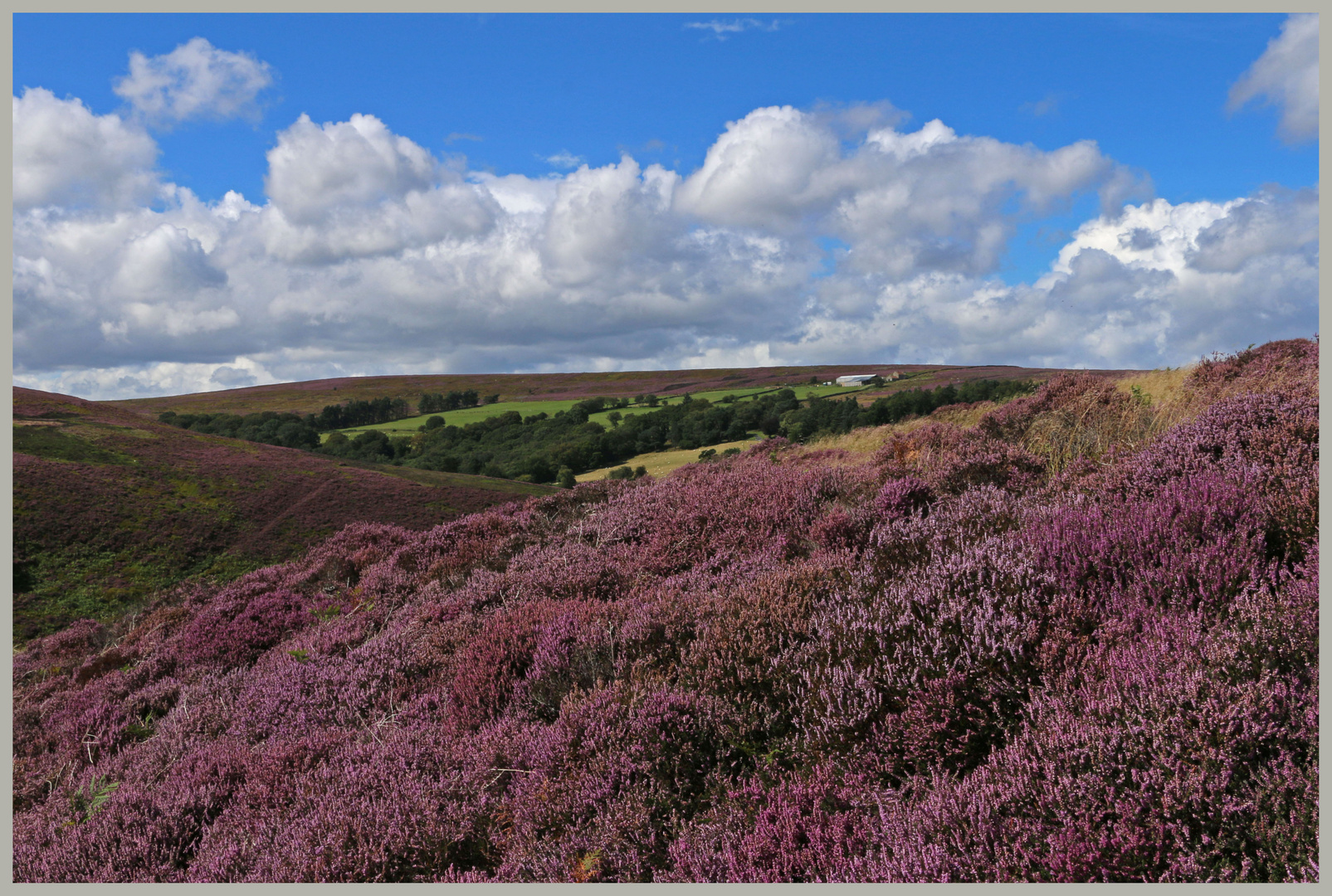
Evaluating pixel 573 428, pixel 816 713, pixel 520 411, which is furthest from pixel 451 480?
pixel 520 411

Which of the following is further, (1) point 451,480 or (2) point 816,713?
(1) point 451,480

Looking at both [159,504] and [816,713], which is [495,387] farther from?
[816,713]

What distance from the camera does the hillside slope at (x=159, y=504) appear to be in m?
14.4

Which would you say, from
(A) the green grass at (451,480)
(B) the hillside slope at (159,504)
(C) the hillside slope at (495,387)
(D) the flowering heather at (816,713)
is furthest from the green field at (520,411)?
(D) the flowering heather at (816,713)

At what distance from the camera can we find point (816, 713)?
9.94 ft

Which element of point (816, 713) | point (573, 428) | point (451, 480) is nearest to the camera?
point (816, 713)

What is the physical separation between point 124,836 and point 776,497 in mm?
5259

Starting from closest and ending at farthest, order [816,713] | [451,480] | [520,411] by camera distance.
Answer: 1. [816,713]
2. [451,480]
3. [520,411]

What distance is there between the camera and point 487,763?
3.55m

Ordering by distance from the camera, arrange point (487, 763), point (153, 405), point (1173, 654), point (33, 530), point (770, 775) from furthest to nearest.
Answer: point (153, 405), point (33, 530), point (487, 763), point (770, 775), point (1173, 654)

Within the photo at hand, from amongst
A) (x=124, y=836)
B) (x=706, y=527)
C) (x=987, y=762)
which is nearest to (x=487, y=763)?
(x=124, y=836)

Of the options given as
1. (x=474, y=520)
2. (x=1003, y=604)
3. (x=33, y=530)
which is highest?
(x=1003, y=604)

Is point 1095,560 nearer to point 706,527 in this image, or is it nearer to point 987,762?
point 987,762

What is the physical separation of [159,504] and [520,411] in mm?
69539
